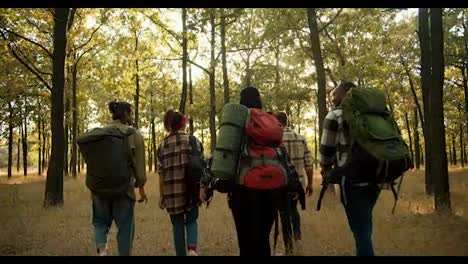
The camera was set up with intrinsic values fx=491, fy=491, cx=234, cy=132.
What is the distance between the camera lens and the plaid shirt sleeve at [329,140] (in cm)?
473

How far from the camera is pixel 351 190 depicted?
180 inches

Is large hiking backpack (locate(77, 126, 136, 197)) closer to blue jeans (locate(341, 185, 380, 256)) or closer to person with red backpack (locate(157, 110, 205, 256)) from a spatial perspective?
person with red backpack (locate(157, 110, 205, 256))

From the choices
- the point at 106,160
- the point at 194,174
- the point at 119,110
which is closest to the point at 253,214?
the point at 194,174

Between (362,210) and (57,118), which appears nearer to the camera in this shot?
(362,210)

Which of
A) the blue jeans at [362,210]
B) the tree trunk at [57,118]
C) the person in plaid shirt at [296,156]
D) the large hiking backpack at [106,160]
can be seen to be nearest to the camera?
the blue jeans at [362,210]

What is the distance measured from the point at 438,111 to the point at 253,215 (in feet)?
23.4

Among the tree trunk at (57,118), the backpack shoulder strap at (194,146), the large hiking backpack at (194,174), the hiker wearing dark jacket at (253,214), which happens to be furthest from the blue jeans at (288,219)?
the tree trunk at (57,118)

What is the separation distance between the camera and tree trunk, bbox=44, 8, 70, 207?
42.7 ft

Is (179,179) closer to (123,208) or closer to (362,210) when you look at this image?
(123,208)

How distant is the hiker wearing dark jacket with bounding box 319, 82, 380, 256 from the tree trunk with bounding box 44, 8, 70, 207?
9898mm

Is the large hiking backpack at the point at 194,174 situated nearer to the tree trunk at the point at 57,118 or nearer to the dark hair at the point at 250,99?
the dark hair at the point at 250,99

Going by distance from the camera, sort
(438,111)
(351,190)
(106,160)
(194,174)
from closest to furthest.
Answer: (351,190) → (106,160) → (194,174) → (438,111)

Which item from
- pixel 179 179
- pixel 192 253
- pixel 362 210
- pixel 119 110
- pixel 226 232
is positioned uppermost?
pixel 119 110
